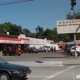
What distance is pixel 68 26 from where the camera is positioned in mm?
34094

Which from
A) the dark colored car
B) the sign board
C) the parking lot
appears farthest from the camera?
the sign board

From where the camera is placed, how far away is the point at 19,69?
11.1 m

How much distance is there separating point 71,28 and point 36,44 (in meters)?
46.1

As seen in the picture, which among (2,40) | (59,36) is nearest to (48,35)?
(59,36)

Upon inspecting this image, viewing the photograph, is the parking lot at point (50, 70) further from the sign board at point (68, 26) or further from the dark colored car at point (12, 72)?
the sign board at point (68, 26)

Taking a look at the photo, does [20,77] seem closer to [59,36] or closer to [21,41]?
[21,41]

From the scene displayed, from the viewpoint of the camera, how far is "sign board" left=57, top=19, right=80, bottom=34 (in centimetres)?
3388

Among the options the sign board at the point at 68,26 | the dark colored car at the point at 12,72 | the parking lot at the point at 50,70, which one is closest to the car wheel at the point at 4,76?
the dark colored car at the point at 12,72

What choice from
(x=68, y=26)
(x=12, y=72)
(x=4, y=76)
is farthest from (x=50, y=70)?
(x=68, y=26)

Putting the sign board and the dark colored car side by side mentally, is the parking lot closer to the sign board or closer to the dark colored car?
the dark colored car

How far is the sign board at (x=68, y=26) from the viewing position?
1334 inches

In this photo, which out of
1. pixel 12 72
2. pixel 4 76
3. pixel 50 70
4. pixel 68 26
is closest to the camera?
pixel 12 72

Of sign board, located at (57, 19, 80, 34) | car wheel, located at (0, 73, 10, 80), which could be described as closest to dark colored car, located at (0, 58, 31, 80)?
car wheel, located at (0, 73, 10, 80)

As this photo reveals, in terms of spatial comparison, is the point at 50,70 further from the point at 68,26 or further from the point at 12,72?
the point at 68,26
